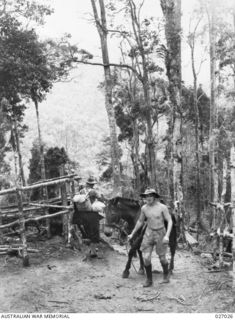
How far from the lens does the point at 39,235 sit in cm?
1052

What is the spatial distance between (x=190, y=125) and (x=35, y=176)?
40.1 ft

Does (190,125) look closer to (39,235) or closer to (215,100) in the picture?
(215,100)

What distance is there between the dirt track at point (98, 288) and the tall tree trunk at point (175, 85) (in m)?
3.79

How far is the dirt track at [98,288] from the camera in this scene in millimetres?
6289

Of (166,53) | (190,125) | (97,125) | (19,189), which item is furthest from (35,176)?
(97,125)

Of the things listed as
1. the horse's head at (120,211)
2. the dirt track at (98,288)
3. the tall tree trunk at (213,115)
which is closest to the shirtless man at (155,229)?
the dirt track at (98,288)

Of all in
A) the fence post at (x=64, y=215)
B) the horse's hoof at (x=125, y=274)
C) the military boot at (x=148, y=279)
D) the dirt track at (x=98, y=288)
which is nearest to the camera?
the dirt track at (x=98, y=288)

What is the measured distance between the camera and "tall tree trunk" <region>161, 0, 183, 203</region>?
1229cm

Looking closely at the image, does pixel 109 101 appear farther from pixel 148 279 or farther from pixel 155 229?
pixel 148 279

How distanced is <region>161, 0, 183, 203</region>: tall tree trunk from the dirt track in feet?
12.4

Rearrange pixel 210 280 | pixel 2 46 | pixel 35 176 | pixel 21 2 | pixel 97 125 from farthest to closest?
pixel 97 125 < pixel 35 176 < pixel 21 2 < pixel 2 46 < pixel 210 280

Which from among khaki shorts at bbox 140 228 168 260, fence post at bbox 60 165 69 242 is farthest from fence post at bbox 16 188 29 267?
khaki shorts at bbox 140 228 168 260

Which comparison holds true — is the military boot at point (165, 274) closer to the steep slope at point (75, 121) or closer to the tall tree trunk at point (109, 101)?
the tall tree trunk at point (109, 101)

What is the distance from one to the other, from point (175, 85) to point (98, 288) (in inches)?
279
